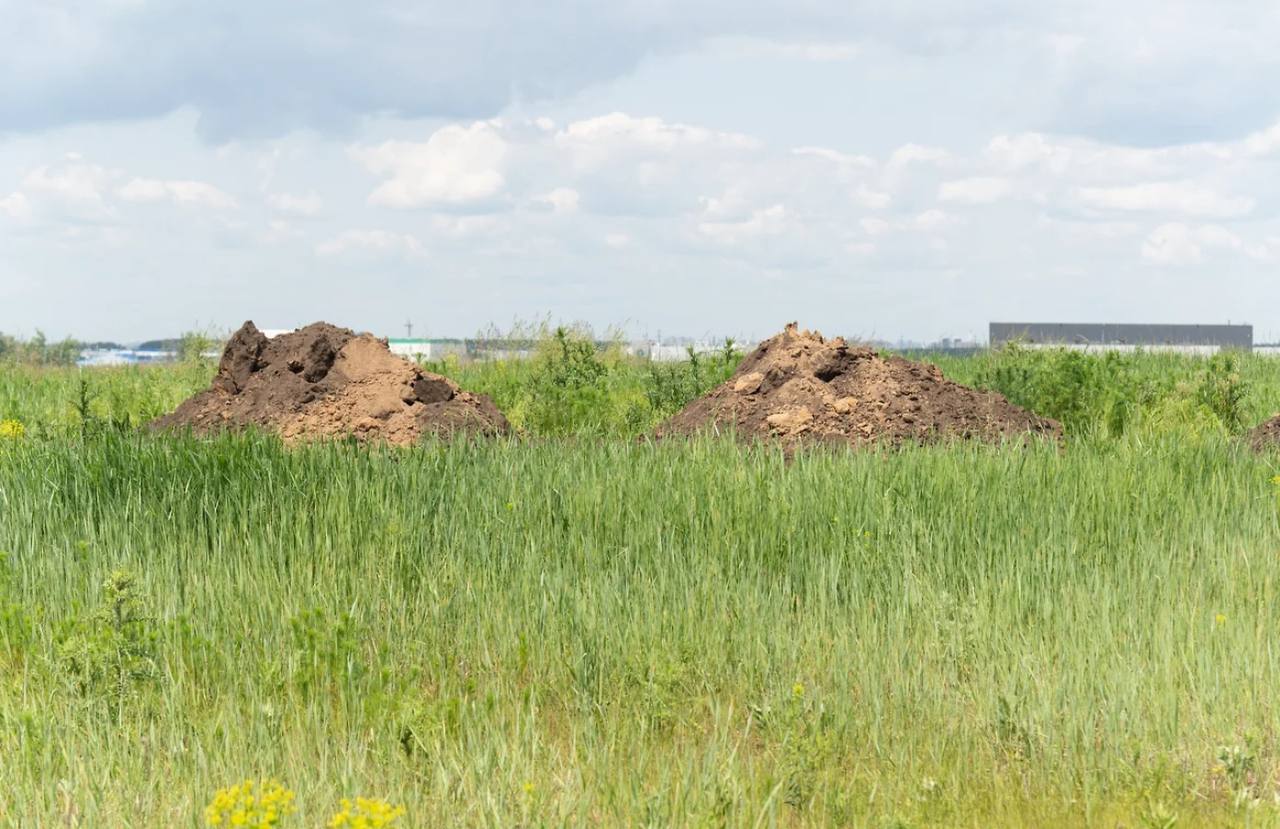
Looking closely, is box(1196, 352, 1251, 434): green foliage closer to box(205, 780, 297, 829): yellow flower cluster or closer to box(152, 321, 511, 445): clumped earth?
box(152, 321, 511, 445): clumped earth

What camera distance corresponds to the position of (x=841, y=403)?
1083 centimetres

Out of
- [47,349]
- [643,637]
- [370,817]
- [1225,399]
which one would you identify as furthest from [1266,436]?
[47,349]

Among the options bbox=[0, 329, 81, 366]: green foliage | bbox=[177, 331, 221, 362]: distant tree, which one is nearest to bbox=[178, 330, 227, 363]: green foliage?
bbox=[177, 331, 221, 362]: distant tree

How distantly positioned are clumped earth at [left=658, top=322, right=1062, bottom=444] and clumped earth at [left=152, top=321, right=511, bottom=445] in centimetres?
222

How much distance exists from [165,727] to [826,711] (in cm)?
263

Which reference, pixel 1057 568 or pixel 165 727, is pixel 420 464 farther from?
pixel 1057 568

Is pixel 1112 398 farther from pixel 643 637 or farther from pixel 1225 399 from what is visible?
pixel 643 637

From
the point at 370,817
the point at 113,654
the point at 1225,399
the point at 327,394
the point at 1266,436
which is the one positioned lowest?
the point at 113,654

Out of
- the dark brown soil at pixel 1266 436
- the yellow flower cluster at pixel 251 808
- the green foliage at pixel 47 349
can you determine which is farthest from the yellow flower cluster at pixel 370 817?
the green foliage at pixel 47 349

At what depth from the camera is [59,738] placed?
4.47 metres

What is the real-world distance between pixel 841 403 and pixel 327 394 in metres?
4.97

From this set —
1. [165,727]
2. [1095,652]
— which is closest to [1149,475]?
[1095,652]

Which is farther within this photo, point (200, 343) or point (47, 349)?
point (47, 349)

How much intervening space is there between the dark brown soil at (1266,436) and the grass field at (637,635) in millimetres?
1943
